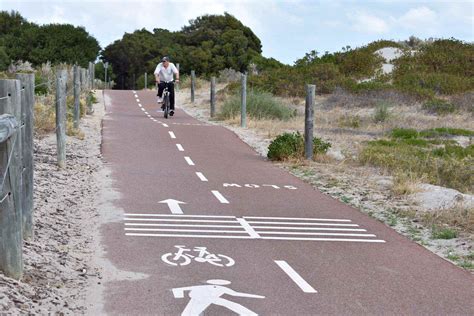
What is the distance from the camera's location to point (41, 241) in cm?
853

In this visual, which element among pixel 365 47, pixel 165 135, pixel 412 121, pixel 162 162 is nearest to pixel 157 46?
pixel 365 47

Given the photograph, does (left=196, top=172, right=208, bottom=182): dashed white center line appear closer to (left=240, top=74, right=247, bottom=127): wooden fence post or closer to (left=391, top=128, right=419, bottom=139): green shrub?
(left=240, top=74, right=247, bottom=127): wooden fence post

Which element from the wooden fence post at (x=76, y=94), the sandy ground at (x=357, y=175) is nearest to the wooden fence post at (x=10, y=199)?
the sandy ground at (x=357, y=175)

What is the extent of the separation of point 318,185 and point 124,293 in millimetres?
→ 7827

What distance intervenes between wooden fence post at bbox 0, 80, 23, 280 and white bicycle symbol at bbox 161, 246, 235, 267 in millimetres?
1934

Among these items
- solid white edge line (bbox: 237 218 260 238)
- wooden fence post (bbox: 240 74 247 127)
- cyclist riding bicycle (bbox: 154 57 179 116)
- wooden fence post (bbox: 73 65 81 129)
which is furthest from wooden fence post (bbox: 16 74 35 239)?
cyclist riding bicycle (bbox: 154 57 179 116)

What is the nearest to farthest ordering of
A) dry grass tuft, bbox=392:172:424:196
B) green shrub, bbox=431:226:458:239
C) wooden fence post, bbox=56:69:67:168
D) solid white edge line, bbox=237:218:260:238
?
solid white edge line, bbox=237:218:260:238 < green shrub, bbox=431:226:458:239 < dry grass tuft, bbox=392:172:424:196 < wooden fence post, bbox=56:69:67:168

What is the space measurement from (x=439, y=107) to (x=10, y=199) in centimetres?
2910

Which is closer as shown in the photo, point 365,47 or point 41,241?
point 41,241

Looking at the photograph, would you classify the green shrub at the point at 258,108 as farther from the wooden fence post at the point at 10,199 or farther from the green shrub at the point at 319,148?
the wooden fence post at the point at 10,199

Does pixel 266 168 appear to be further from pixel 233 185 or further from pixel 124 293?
pixel 124 293

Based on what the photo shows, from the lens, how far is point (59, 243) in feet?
28.6

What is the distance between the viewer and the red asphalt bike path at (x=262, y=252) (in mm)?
6828

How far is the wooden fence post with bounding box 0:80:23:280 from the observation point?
6.44 metres
